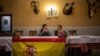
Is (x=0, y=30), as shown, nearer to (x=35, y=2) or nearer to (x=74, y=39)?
(x=35, y=2)

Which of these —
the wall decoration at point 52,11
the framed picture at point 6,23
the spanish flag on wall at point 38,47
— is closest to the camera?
the spanish flag on wall at point 38,47

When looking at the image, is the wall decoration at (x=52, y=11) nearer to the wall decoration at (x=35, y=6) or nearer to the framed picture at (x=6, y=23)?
the wall decoration at (x=35, y=6)

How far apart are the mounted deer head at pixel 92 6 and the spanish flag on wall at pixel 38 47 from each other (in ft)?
→ 12.2

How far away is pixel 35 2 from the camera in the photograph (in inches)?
362

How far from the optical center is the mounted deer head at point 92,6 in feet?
30.4

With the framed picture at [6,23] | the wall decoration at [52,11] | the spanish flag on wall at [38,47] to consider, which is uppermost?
the wall decoration at [52,11]

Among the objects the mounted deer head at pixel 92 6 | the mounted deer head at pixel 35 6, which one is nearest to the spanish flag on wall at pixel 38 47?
the mounted deer head at pixel 35 6

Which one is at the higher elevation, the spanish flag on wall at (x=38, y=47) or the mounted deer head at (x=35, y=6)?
the mounted deer head at (x=35, y=6)

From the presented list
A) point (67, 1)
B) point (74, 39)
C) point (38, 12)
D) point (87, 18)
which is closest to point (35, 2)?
point (38, 12)

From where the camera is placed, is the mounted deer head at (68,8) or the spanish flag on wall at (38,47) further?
the mounted deer head at (68,8)

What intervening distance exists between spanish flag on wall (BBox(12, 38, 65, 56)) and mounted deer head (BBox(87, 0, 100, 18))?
3.72m

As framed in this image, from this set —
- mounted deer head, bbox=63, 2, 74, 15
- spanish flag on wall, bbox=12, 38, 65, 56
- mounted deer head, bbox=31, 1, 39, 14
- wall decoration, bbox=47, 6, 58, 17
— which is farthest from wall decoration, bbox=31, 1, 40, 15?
spanish flag on wall, bbox=12, 38, 65, 56

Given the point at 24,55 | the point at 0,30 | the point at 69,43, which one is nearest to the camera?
the point at 24,55

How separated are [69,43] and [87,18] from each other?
3.19m
